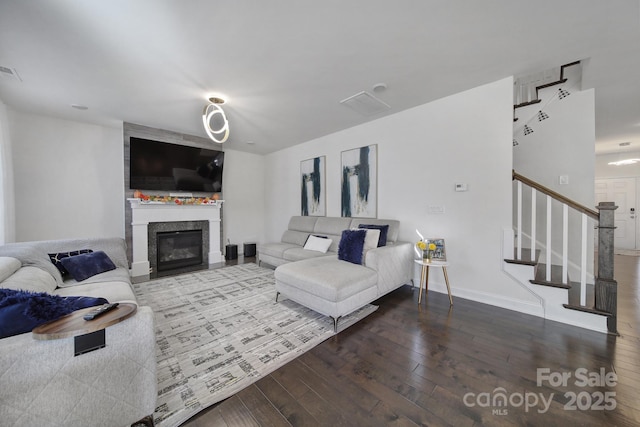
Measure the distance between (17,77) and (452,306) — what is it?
18.3 ft

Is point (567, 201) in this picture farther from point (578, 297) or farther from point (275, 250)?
point (275, 250)

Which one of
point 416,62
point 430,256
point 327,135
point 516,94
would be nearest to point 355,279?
point 430,256

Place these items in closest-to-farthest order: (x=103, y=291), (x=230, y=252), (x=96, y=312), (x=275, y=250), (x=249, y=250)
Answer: (x=96, y=312)
(x=103, y=291)
(x=275, y=250)
(x=230, y=252)
(x=249, y=250)

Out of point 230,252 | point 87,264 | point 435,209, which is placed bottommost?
point 230,252

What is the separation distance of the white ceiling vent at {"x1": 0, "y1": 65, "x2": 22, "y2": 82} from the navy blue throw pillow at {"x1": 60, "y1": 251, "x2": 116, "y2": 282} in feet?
6.83

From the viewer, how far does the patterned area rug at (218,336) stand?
1.45m

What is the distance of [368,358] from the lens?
175 cm

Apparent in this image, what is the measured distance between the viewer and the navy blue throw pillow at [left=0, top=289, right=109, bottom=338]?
100 cm

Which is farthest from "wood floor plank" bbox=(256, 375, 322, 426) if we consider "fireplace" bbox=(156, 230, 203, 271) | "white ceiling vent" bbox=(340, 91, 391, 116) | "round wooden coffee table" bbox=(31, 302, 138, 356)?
"fireplace" bbox=(156, 230, 203, 271)

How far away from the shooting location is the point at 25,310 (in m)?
1.04

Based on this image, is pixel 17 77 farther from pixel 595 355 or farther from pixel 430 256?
pixel 595 355

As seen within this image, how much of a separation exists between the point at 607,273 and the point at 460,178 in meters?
1.54

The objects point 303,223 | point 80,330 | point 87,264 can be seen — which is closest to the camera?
point 80,330

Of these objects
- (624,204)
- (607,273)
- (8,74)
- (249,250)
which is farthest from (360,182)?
Result: (624,204)
